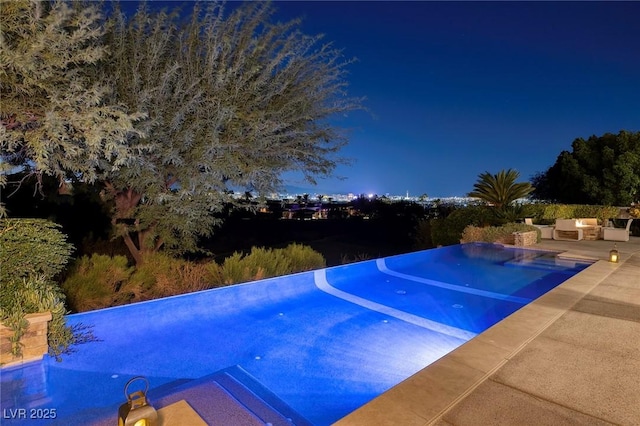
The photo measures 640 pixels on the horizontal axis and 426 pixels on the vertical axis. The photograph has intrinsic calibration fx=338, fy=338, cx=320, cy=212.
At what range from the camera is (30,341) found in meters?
3.35

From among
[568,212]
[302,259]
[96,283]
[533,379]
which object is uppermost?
[568,212]

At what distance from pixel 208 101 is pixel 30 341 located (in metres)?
3.93

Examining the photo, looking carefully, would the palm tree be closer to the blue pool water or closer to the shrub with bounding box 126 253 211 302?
the blue pool water

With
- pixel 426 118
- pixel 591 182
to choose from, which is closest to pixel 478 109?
pixel 426 118

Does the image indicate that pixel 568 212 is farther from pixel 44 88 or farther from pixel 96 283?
pixel 44 88

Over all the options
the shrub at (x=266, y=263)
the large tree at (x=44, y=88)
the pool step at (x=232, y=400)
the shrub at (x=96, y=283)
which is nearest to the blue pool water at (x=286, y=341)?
the pool step at (x=232, y=400)

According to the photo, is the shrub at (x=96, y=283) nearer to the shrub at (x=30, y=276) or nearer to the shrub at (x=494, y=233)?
the shrub at (x=30, y=276)

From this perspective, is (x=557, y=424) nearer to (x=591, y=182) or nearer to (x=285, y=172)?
(x=285, y=172)

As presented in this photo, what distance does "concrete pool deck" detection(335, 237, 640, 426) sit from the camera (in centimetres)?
210

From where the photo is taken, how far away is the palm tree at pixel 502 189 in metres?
13.6

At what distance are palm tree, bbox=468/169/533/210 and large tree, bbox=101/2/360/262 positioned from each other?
918cm

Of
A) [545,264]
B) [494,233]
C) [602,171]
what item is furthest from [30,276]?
[602,171]

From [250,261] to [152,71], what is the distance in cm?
377

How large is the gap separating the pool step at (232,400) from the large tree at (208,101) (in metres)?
3.29
